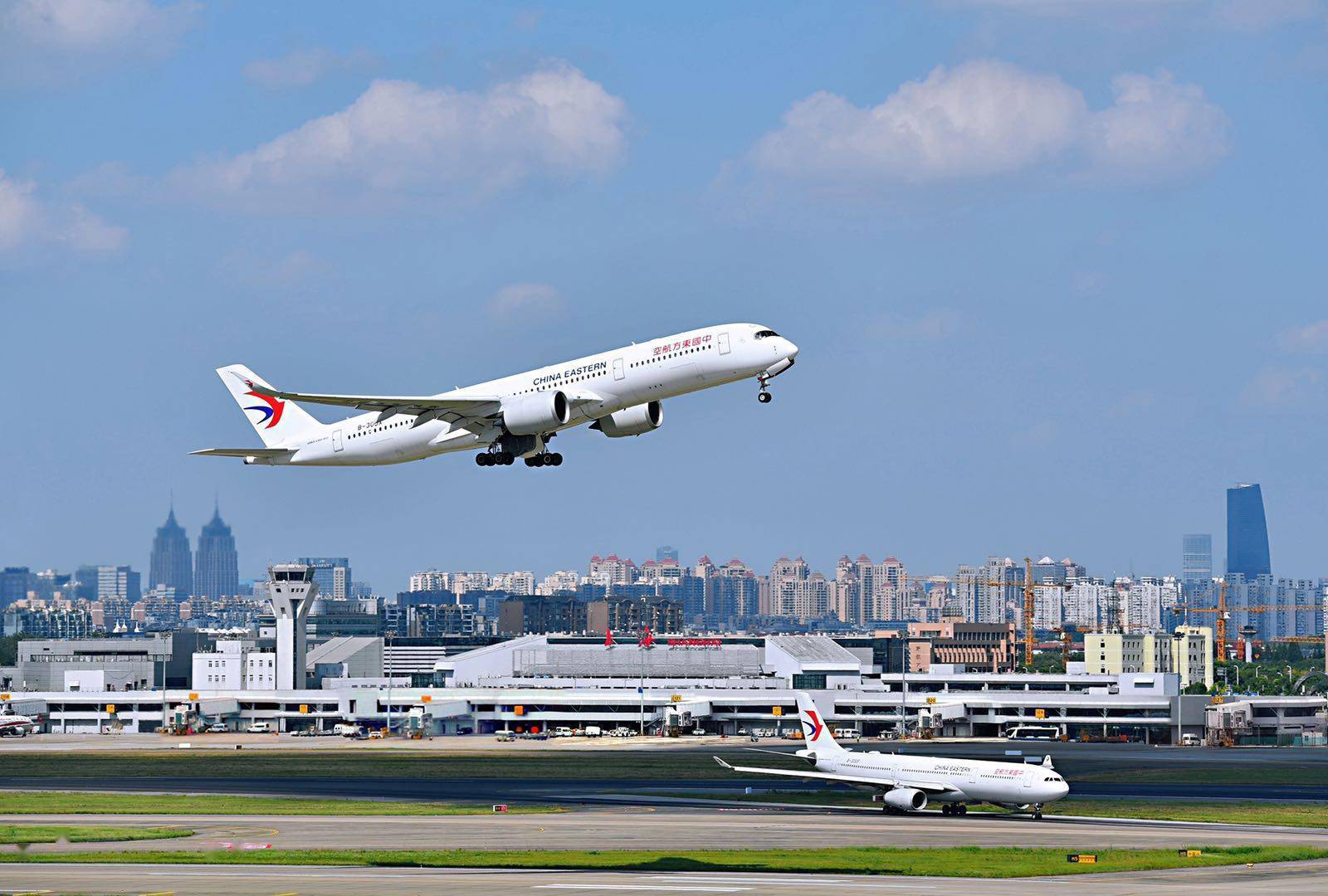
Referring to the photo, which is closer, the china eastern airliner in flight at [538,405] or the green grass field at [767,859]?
the green grass field at [767,859]

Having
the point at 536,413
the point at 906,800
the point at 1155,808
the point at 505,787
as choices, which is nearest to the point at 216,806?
the point at 505,787

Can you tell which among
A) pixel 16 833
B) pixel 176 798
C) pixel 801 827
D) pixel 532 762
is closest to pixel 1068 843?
pixel 801 827

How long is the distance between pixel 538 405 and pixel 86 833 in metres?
27.5

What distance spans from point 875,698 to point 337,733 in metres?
57.0

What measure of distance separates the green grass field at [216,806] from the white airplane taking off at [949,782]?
15.7 meters

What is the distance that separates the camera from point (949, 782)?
9381cm

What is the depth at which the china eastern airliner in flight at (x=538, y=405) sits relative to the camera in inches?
3211

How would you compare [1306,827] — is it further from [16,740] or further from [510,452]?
[16,740]

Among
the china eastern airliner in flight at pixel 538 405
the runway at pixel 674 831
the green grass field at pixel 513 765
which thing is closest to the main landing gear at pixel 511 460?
the china eastern airliner in flight at pixel 538 405

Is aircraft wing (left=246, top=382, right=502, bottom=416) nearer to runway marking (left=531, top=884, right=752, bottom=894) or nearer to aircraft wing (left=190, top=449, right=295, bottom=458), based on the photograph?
aircraft wing (left=190, top=449, right=295, bottom=458)

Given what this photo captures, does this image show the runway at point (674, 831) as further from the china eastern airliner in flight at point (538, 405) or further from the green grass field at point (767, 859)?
the china eastern airliner in flight at point (538, 405)

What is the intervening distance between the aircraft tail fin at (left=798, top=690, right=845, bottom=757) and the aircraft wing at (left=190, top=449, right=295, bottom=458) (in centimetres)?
3183

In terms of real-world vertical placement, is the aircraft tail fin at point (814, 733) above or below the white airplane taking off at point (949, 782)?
above

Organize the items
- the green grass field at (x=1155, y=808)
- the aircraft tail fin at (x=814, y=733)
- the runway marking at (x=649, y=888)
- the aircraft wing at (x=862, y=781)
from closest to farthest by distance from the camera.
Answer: the runway marking at (x=649, y=888), the green grass field at (x=1155, y=808), the aircraft wing at (x=862, y=781), the aircraft tail fin at (x=814, y=733)
